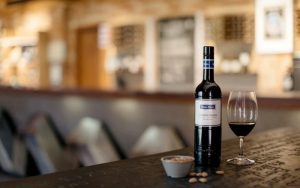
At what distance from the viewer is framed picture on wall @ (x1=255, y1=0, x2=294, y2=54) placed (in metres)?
5.81

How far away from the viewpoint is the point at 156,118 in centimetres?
345

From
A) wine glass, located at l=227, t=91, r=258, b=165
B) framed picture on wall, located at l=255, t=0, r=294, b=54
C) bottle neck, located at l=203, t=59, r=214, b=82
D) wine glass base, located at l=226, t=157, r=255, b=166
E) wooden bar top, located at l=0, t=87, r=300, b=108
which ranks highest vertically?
framed picture on wall, located at l=255, t=0, r=294, b=54

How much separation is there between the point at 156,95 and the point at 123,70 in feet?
14.6

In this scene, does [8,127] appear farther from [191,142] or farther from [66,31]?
[66,31]

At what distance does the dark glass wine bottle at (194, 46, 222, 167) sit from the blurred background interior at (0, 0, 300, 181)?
4.85 feet

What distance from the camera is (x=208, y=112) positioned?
1.28 meters

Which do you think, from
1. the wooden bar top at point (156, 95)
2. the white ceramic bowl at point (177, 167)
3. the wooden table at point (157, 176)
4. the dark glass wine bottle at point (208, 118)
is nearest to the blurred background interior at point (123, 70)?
the wooden bar top at point (156, 95)

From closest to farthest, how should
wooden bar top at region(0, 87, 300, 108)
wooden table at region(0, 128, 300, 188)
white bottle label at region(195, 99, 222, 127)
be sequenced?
1. wooden table at region(0, 128, 300, 188)
2. white bottle label at region(195, 99, 222, 127)
3. wooden bar top at region(0, 87, 300, 108)

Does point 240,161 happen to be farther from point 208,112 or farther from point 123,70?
point 123,70

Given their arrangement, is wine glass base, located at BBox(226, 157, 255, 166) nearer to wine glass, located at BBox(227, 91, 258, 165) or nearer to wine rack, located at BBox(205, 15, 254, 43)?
Answer: wine glass, located at BBox(227, 91, 258, 165)

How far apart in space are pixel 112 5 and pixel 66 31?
4.68 feet

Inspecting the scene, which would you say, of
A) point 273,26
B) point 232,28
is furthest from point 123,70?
point 273,26

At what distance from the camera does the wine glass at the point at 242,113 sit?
134cm

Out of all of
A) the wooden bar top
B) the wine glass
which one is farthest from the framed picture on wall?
the wine glass
